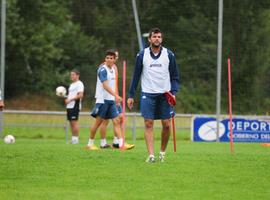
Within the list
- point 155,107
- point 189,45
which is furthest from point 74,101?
point 155,107

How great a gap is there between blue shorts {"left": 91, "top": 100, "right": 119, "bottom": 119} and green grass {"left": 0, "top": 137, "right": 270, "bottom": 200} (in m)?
3.55

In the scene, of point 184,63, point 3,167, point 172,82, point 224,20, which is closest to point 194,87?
point 184,63

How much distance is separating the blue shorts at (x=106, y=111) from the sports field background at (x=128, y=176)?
332cm

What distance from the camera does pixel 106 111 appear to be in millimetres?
15852

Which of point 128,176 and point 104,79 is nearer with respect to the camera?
point 128,176

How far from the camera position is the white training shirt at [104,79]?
50.6 ft

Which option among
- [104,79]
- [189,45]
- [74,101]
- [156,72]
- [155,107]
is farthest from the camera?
[189,45]

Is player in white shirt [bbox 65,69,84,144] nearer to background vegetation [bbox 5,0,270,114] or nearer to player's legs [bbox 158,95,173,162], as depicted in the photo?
background vegetation [bbox 5,0,270,114]

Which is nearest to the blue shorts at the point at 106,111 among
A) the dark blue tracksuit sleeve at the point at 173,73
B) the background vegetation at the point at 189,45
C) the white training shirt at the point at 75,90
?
the white training shirt at the point at 75,90

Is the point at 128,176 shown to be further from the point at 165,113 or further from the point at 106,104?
the point at 106,104

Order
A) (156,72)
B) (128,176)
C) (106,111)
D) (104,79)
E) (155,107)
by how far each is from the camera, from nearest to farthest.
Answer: (128,176) → (156,72) → (155,107) → (104,79) → (106,111)

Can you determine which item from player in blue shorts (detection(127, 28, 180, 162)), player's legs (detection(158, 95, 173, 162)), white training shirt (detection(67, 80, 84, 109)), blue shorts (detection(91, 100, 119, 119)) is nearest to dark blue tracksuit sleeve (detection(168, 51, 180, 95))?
player in blue shorts (detection(127, 28, 180, 162))

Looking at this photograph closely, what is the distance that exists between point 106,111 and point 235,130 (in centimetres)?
666

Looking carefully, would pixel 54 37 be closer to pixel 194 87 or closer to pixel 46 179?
pixel 194 87
